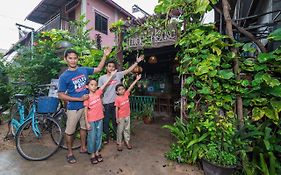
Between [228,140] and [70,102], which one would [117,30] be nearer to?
[70,102]

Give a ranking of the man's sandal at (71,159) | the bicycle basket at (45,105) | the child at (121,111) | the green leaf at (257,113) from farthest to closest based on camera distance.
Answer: the child at (121,111) → the bicycle basket at (45,105) → the man's sandal at (71,159) → the green leaf at (257,113)

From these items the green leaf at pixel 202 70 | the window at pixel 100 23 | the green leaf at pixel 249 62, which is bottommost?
the green leaf at pixel 202 70

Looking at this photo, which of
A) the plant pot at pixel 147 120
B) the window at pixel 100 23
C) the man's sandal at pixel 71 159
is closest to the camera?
the man's sandal at pixel 71 159

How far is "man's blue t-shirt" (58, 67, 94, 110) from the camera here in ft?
9.37

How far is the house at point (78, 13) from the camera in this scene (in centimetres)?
1015

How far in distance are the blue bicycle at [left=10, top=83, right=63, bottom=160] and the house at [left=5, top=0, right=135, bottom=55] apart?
686 centimetres

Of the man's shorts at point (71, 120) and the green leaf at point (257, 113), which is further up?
the green leaf at point (257, 113)

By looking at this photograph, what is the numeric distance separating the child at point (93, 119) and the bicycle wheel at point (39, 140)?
2.43 feet

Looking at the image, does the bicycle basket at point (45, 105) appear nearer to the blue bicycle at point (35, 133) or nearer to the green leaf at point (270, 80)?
the blue bicycle at point (35, 133)

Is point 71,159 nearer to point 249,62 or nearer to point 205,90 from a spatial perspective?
point 205,90

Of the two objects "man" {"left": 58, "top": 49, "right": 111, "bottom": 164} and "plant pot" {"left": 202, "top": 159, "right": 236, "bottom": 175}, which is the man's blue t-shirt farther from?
"plant pot" {"left": 202, "top": 159, "right": 236, "bottom": 175}

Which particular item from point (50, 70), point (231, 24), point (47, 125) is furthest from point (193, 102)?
point (50, 70)

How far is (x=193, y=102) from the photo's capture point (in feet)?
10.3

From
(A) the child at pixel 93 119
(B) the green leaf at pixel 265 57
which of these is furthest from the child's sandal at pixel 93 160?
(B) the green leaf at pixel 265 57
